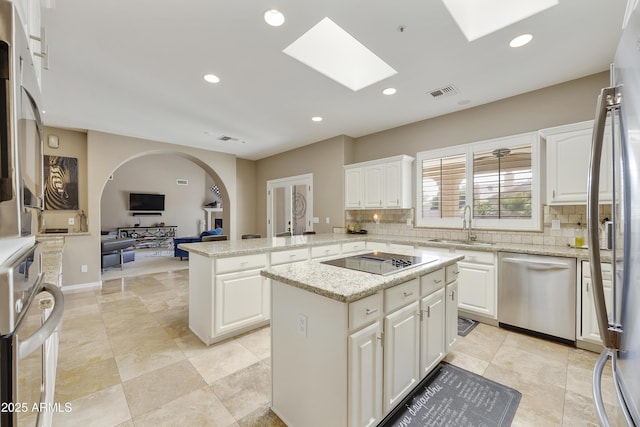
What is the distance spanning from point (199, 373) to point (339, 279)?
156cm

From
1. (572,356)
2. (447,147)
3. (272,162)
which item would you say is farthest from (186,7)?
(272,162)

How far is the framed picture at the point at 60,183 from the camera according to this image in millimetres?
4504

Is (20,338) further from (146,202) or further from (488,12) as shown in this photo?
(146,202)

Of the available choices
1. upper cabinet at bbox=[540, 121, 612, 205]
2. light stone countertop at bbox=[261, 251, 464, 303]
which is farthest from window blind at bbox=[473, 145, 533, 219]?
light stone countertop at bbox=[261, 251, 464, 303]

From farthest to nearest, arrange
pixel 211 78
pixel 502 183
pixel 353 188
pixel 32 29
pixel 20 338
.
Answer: pixel 353 188 → pixel 502 183 → pixel 211 78 → pixel 32 29 → pixel 20 338

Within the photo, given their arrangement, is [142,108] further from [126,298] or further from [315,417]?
[315,417]

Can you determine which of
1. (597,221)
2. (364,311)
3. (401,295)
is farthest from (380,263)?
(597,221)

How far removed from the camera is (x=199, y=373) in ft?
7.19

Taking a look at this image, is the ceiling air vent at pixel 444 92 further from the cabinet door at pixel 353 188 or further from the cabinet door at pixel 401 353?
the cabinet door at pixel 401 353

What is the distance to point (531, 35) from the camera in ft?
7.55

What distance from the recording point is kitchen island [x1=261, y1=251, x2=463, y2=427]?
1339 millimetres

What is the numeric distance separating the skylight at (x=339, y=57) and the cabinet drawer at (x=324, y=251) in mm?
2064

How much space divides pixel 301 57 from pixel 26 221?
8.28 feet

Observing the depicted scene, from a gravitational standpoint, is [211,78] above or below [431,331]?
above
